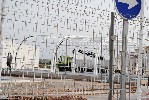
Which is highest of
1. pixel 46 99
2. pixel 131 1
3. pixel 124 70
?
pixel 131 1

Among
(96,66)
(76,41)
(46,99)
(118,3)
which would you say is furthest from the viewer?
(76,41)

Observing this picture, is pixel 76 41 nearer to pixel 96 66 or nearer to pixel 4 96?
pixel 96 66

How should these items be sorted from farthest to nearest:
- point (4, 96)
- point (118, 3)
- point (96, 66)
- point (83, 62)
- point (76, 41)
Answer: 1. point (83, 62)
2. point (76, 41)
3. point (96, 66)
4. point (4, 96)
5. point (118, 3)

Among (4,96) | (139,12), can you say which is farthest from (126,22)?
(4,96)

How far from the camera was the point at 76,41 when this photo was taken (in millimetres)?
26297

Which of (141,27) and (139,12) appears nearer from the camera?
Answer: (139,12)

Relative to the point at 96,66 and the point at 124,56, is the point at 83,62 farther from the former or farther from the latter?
the point at 124,56

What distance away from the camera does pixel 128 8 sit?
424cm

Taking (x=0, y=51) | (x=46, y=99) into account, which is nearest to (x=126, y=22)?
(x=0, y=51)

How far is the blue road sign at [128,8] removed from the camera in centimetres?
419

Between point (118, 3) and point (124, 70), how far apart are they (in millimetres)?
962

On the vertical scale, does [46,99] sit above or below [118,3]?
below

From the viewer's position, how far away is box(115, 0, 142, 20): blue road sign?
419cm

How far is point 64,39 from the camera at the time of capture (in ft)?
82.7
